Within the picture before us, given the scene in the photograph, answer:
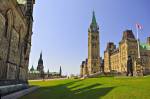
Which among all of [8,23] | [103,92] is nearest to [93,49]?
[8,23]

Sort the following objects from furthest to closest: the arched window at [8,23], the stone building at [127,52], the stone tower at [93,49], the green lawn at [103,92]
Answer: the stone tower at [93,49], the stone building at [127,52], the arched window at [8,23], the green lawn at [103,92]

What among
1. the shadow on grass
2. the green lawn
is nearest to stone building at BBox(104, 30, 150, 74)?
the green lawn

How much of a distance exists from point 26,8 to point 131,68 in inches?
1255

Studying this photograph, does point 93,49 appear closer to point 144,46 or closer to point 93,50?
point 93,50

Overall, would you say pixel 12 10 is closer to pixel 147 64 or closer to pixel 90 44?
pixel 147 64

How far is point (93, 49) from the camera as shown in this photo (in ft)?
484

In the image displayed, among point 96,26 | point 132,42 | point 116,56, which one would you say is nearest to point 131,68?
point 132,42

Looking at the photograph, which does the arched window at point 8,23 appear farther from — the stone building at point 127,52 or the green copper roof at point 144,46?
the green copper roof at point 144,46

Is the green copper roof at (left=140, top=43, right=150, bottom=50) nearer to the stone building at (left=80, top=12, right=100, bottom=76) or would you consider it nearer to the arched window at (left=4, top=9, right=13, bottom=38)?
the stone building at (left=80, top=12, right=100, bottom=76)

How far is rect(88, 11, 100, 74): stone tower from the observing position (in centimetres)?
14212

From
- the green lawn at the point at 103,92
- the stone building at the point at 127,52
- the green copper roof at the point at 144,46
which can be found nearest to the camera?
the green lawn at the point at 103,92

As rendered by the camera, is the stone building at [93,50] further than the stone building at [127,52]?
Yes

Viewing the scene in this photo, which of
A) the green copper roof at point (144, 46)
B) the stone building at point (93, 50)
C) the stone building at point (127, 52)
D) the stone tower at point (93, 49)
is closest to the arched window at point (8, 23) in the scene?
the stone building at point (127, 52)

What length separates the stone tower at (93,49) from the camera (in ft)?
466
